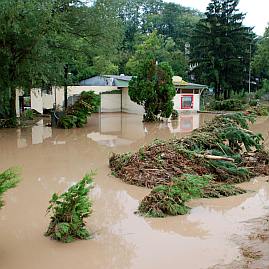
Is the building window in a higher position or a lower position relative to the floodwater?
higher

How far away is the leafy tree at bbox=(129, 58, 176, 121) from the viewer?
25.4 meters

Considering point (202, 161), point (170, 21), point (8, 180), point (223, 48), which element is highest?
point (170, 21)

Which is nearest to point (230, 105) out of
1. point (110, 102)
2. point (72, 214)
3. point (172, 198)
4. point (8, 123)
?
point (110, 102)

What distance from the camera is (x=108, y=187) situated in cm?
1038

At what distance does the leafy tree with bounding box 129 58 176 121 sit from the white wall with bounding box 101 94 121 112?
1010cm

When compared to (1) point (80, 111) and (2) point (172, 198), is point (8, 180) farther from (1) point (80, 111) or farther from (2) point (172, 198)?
(1) point (80, 111)

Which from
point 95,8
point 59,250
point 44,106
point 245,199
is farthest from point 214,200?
point 44,106

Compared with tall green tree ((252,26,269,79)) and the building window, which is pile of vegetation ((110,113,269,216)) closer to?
the building window

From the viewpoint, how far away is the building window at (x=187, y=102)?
35.8 metres

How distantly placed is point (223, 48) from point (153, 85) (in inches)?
807

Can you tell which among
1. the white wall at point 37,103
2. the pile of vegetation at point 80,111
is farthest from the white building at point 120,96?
the pile of vegetation at point 80,111

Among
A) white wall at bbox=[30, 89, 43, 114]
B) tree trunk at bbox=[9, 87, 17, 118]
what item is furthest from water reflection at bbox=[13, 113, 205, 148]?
white wall at bbox=[30, 89, 43, 114]

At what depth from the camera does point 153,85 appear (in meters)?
25.3

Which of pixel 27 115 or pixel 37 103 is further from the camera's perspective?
pixel 37 103
